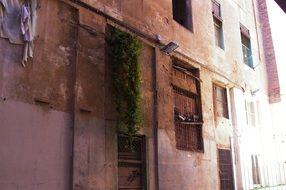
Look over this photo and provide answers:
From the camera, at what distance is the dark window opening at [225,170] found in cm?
1180

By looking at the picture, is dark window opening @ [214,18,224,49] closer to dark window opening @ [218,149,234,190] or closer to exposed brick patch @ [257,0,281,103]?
dark window opening @ [218,149,234,190]

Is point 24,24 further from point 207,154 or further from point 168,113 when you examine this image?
point 207,154

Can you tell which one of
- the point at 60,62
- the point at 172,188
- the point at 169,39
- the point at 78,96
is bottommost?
the point at 172,188

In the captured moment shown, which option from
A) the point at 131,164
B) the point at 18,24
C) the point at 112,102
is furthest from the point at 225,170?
the point at 18,24

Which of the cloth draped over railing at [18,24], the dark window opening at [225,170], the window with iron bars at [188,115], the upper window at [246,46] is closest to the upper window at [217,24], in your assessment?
the upper window at [246,46]

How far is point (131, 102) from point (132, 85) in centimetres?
39

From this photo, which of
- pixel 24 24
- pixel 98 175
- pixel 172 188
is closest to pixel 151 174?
pixel 172 188

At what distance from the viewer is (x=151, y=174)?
879 cm

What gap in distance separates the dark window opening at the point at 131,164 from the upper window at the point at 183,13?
189 inches

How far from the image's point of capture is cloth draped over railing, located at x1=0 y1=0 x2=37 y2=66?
21.3 ft

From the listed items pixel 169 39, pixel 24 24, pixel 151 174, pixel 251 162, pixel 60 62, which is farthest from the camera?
pixel 251 162

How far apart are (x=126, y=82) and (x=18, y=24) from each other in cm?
263

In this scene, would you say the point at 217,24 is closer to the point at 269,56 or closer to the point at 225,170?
the point at 269,56

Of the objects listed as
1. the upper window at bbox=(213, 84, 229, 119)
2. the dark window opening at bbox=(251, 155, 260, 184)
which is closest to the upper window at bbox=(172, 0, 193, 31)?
the upper window at bbox=(213, 84, 229, 119)
